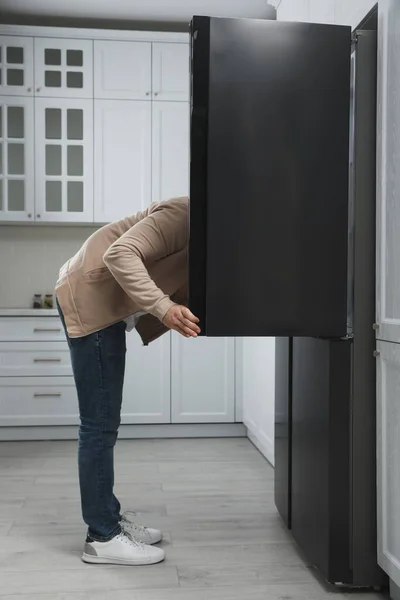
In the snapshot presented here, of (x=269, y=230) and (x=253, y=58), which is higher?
(x=253, y=58)

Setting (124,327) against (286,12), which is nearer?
(124,327)

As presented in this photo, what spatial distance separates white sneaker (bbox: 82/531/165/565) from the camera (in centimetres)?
216

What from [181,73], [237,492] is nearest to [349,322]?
[237,492]

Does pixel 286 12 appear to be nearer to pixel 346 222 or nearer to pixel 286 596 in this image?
pixel 346 222

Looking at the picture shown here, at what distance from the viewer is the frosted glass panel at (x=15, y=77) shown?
13.6 feet

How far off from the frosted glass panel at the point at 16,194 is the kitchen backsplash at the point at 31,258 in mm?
348

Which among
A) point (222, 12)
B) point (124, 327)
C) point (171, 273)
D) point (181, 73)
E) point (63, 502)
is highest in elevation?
point (222, 12)

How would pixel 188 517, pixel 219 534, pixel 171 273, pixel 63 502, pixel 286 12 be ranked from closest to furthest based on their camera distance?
1. pixel 171 273
2. pixel 219 534
3. pixel 188 517
4. pixel 63 502
5. pixel 286 12

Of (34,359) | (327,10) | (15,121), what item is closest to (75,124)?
(15,121)

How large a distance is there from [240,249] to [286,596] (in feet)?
3.30

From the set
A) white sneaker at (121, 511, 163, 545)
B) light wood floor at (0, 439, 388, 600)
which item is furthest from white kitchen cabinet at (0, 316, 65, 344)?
white sneaker at (121, 511, 163, 545)

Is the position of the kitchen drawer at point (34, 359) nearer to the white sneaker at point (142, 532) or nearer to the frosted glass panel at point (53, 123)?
the frosted glass panel at point (53, 123)

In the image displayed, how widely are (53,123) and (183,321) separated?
112 inches

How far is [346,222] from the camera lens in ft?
6.02
